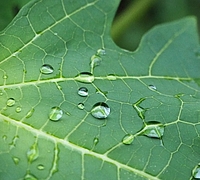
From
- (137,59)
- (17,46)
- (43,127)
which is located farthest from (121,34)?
(43,127)

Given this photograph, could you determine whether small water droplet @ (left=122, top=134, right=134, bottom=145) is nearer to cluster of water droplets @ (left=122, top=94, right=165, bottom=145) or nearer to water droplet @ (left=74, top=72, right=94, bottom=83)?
cluster of water droplets @ (left=122, top=94, right=165, bottom=145)

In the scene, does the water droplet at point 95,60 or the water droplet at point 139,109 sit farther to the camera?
the water droplet at point 95,60

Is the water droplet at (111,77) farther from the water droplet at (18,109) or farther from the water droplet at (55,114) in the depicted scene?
the water droplet at (18,109)

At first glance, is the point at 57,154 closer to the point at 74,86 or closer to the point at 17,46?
the point at 74,86

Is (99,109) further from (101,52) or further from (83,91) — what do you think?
(101,52)

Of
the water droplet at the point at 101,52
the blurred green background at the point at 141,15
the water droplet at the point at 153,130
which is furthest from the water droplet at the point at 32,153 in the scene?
the blurred green background at the point at 141,15

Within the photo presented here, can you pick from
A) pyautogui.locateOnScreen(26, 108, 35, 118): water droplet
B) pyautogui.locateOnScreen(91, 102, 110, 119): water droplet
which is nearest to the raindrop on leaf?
pyautogui.locateOnScreen(91, 102, 110, 119): water droplet
